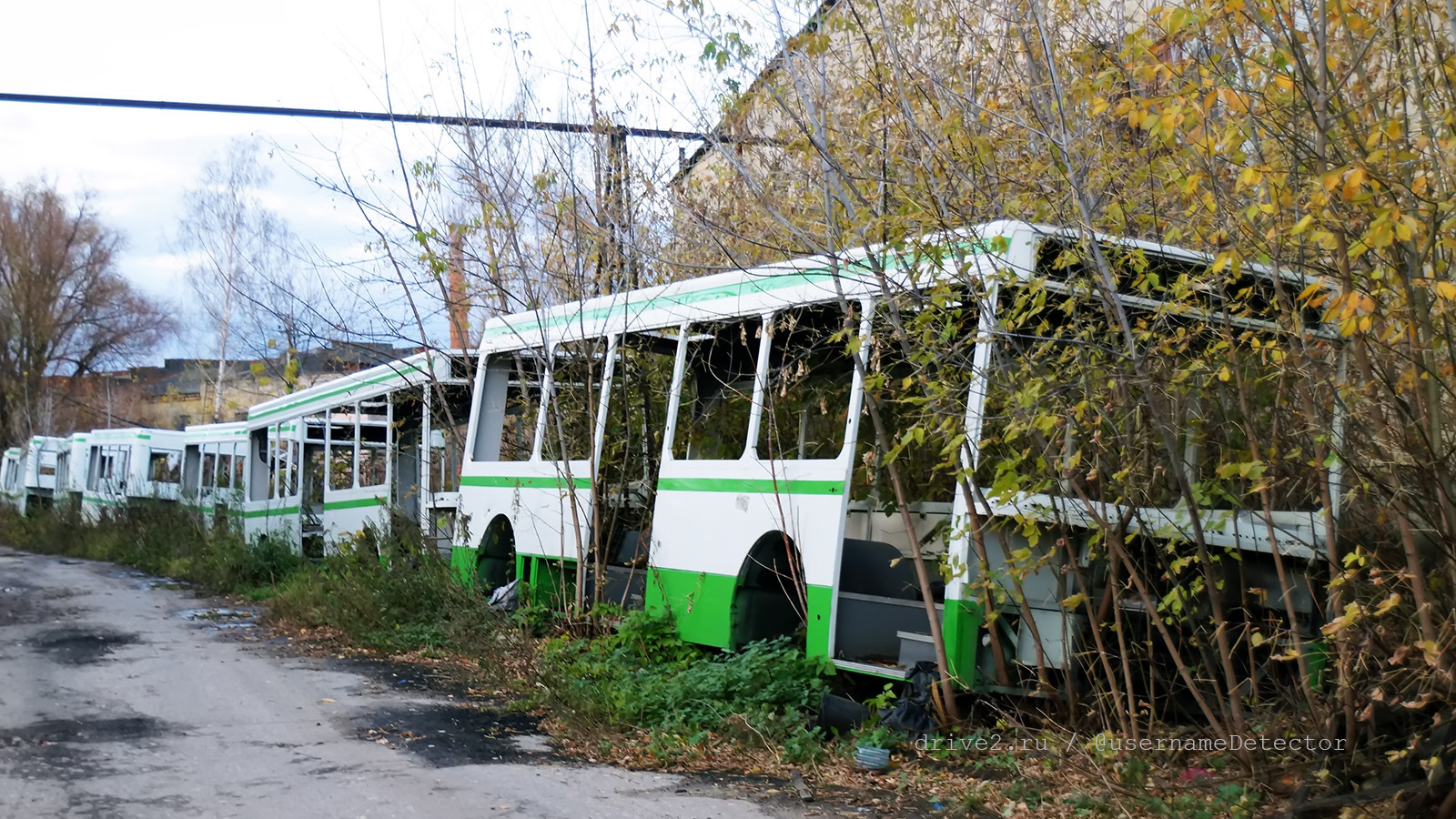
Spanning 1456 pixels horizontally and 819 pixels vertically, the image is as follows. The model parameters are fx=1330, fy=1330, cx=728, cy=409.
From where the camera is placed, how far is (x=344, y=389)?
1714 centimetres

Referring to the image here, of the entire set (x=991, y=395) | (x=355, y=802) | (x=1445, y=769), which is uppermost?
(x=991, y=395)

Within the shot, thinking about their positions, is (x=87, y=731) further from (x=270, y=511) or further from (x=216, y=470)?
(x=216, y=470)

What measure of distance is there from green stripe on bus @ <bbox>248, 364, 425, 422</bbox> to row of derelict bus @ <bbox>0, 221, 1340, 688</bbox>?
9.5 inches

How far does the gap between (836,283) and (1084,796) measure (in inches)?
115

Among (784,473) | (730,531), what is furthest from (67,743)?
(784,473)

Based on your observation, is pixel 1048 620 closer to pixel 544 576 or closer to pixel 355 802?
pixel 355 802

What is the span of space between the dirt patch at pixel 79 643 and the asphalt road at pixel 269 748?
4 centimetres

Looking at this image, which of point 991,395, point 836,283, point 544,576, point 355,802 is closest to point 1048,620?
point 991,395

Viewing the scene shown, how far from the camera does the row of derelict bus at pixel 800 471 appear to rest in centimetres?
634

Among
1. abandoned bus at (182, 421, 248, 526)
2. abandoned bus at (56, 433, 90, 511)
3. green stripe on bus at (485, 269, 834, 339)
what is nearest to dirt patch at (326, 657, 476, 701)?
green stripe on bus at (485, 269, 834, 339)

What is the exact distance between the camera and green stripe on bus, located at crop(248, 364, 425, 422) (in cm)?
1425

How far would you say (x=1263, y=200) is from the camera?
5.50 metres

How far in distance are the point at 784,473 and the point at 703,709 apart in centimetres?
147

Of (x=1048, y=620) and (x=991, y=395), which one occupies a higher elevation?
(x=991, y=395)
